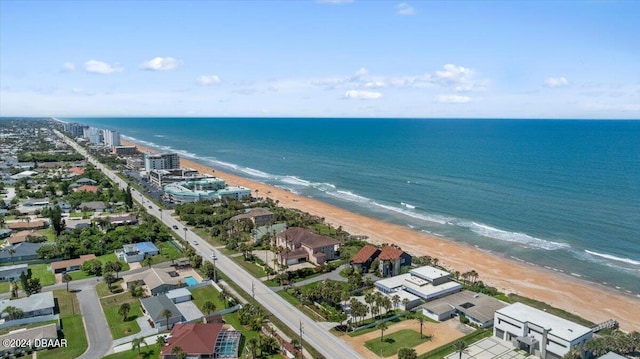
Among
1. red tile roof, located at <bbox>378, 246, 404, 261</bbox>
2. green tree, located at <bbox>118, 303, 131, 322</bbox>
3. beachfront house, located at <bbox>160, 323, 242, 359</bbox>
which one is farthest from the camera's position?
red tile roof, located at <bbox>378, 246, 404, 261</bbox>

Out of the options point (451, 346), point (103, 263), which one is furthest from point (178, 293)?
point (451, 346)

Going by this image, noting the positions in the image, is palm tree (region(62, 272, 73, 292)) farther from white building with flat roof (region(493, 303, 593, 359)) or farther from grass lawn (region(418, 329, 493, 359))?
white building with flat roof (region(493, 303, 593, 359))

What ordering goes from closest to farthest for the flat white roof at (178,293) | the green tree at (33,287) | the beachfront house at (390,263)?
the flat white roof at (178,293) < the green tree at (33,287) < the beachfront house at (390,263)

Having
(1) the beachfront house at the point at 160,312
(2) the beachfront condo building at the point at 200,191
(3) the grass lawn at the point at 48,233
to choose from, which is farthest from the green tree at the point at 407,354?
(2) the beachfront condo building at the point at 200,191

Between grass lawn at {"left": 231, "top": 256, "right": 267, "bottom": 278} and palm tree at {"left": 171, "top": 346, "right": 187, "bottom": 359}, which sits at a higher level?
palm tree at {"left": 171, "top": 346, "right": 187, "bottom": 359}

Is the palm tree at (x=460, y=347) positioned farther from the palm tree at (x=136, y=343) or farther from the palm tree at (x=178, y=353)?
the palm tree at (x=136, y=343)

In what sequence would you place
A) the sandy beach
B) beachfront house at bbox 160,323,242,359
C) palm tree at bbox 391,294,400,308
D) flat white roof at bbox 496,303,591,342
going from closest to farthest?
beachfront house at bbox 160,323,242,359 → flat white roof at bbox 496,303,591,342 → palm tree at bbox 391,294,400,308 → the sandy beach

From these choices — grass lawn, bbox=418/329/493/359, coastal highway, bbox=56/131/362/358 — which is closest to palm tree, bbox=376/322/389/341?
coastal highway, bbox=56/131/362/358
